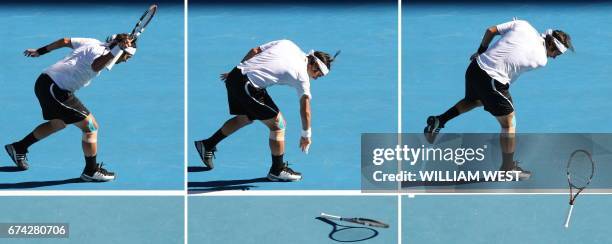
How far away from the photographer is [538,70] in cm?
1673

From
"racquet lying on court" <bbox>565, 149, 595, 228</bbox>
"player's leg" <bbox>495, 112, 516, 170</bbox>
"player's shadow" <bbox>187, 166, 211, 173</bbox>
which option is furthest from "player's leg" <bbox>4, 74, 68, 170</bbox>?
"racquet lying on court" <bbox>565, 149, 595, 228</bbox>

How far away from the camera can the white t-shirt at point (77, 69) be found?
14562 mm

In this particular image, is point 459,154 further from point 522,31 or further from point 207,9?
point 207,9

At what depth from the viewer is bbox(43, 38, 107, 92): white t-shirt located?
47.8 feet

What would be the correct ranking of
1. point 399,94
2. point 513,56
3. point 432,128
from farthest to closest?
1. point 399,94
2. point 432,128
3. point 513,56

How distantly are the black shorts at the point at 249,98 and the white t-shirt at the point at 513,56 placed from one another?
222 cm

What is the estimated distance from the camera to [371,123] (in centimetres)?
1581

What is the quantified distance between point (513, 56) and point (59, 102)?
4.54 metres

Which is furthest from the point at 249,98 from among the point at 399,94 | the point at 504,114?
the point at 504,114

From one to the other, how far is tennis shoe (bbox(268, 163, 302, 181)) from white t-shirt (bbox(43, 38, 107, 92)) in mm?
2022

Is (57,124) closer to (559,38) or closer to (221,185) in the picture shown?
(221,185)

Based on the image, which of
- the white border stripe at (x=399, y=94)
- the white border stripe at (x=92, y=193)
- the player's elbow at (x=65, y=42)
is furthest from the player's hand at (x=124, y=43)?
the white border stripe at (x=399, y=94)
